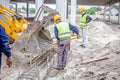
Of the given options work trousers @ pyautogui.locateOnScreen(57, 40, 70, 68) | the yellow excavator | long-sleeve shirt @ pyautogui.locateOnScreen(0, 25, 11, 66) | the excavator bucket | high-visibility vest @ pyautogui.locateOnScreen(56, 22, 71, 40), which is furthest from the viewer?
the yellow excavator

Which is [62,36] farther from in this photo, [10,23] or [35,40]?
[10,23]

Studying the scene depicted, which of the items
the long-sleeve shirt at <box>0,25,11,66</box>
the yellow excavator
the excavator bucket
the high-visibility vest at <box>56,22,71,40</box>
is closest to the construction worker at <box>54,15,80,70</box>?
the high-visibility vest at <box>56,22,71,40</box>

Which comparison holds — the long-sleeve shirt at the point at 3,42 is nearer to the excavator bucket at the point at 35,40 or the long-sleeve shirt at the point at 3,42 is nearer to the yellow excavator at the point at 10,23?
the excavator bucket at the point at 35,40

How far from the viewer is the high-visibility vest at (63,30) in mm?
10988

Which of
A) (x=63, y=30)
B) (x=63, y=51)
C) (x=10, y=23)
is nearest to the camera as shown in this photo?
(x=63, y=30)

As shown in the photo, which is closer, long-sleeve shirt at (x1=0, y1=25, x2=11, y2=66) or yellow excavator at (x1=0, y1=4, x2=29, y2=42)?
long-sleeve shirt at (x1=0, y1=25, x2=11, y2=66)

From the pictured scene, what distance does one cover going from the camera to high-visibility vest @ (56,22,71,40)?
433 inches

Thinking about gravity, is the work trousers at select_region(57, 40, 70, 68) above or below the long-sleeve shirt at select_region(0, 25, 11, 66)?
below

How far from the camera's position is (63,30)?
11070 mm

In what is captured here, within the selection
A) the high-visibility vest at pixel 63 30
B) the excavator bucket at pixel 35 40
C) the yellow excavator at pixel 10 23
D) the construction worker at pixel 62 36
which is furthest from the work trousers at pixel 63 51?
the yellow excavator at pixel 10 23

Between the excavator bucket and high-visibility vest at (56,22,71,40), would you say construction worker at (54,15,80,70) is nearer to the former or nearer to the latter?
high-visibility vest at (56,22,71,40)

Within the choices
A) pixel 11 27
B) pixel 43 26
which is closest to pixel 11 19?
pixel 11 27

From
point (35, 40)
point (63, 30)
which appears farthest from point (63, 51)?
point (35, 40)

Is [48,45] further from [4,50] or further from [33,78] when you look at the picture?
[4,50]
